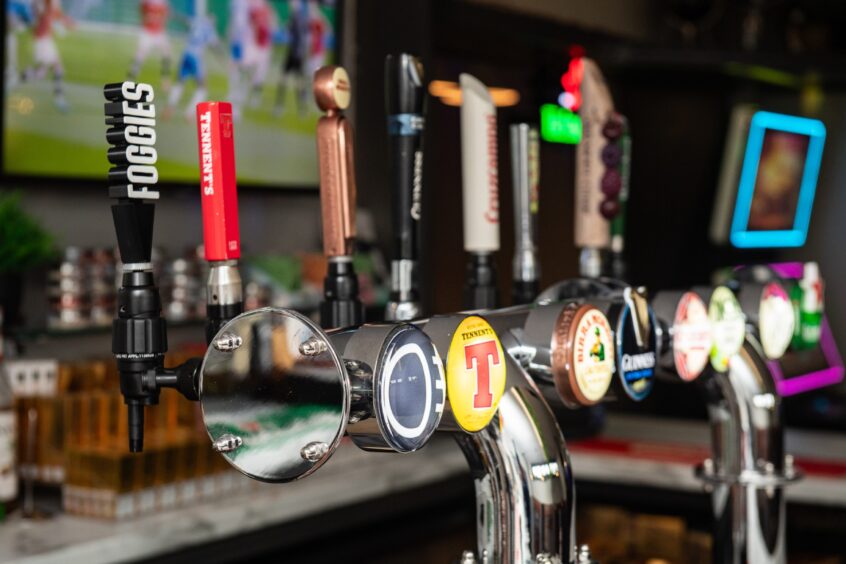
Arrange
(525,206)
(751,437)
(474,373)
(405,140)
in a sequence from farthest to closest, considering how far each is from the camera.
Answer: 1. (751,437)
2. (525,206)
3. (405,140)
4. (474,373)

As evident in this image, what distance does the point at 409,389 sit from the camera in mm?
680

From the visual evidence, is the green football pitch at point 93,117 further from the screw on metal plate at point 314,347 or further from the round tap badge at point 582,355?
the screw on metal plate at point 314,347

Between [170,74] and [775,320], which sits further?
[170,74]

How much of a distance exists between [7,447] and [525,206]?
1317mm

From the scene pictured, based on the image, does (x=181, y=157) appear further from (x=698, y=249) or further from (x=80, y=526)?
(x=698, y=249)

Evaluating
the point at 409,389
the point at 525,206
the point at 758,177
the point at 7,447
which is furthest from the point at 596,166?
the point at 758,177

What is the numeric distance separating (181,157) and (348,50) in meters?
0.67

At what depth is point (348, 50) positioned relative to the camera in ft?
10.2

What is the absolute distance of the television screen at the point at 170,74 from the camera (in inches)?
92.0

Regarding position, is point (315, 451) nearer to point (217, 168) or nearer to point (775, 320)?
point (217, 168)

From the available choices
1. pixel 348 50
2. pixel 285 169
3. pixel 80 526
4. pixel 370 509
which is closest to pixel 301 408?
pixel 80 526

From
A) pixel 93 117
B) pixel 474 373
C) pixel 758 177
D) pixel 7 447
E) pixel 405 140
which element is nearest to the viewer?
pixel 474 373

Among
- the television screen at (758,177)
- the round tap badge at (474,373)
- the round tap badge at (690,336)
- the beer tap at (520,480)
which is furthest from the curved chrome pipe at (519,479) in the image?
the television screen at (758,177)

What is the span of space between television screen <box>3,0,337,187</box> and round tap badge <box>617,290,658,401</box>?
1.71 m
